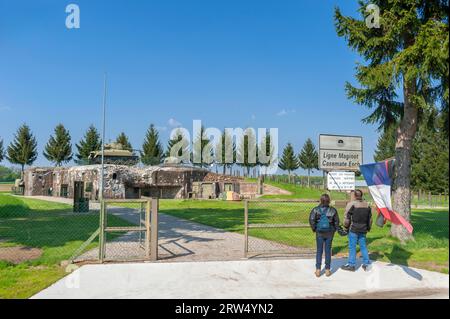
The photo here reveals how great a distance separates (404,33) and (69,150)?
55.6 metres

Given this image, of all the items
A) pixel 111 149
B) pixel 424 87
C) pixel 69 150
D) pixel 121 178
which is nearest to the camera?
pixel 424 87

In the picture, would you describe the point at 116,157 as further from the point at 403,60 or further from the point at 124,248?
the point at 403,60

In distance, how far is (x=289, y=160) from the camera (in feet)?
221

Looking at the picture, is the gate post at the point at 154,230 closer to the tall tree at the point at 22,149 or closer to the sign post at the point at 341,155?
the sign post at the point at 341,155

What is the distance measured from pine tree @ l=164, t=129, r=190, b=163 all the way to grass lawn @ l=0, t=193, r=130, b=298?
139ft

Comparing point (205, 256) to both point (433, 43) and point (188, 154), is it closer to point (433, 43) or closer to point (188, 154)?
point (433, 43)

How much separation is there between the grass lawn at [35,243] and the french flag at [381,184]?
269 inches

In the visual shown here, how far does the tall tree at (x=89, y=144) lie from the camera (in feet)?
204

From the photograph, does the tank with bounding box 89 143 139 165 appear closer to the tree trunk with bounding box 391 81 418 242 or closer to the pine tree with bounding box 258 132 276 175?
the pine tree with bounding box 258 132 276 175

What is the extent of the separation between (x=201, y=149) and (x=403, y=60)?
5145cm

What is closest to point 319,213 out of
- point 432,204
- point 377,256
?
point 377,256

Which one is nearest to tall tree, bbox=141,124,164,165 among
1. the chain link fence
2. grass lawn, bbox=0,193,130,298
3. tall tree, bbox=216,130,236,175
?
tall tree, bbox=216,130,236,175
